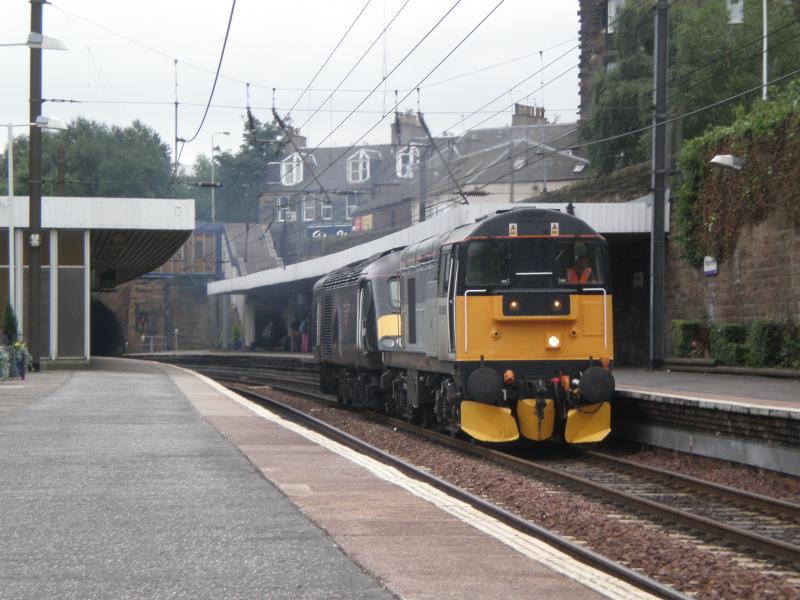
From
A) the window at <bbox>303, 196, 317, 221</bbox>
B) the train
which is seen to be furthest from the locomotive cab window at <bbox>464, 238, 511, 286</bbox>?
the window at <bbox>303, 196, 317, 221</bbox>

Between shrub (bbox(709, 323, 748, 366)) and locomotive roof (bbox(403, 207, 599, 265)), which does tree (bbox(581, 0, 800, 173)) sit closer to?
shrub (bbox(709, 323, 748, 366))

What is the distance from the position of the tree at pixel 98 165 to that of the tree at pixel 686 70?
159ft

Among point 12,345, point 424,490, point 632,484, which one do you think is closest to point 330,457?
point 424,490

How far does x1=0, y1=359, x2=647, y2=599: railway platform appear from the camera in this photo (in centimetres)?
648

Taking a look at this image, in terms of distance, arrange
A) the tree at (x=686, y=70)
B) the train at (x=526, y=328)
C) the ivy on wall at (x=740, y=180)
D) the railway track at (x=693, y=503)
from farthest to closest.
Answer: the tree at (x=686, y=70) < the ivy on wall at (x=740, y=180) < the train at (x=526, y=328) < the railway track at (x=693, y=503)

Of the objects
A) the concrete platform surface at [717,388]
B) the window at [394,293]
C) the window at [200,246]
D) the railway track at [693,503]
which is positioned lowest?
the railway track at [693,503]

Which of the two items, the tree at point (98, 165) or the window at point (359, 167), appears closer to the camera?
the tree at point (98, 165)

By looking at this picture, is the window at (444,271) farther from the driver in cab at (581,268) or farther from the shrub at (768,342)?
the shrub at (768,342)

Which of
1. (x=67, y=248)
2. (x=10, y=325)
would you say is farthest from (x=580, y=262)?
(x=67, y=248)

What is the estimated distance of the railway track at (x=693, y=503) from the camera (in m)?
9.27

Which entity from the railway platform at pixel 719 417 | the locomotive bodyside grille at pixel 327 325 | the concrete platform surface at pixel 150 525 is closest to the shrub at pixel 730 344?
the railway platform at pixel 719 417

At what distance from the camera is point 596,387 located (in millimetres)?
15391

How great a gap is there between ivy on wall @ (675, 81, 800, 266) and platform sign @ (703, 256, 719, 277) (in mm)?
128

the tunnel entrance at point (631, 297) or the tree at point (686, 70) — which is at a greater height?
the tree at point (686, 70)
